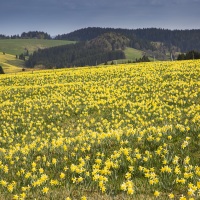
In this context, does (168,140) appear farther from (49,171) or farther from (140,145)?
(49,171)

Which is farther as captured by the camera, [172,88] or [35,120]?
[172,88]

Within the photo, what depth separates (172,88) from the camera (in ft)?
72.3

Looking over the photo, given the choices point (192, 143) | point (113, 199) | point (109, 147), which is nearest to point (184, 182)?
point (113, 199)

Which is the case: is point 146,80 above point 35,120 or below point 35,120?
above

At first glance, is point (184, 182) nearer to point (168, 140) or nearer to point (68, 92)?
point (168, 140)

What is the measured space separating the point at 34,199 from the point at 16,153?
13.5 ft

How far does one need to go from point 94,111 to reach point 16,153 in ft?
29.2

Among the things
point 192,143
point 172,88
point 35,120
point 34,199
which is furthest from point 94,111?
point 34,199

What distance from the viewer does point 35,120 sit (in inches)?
724

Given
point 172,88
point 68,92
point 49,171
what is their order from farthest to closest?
point 68,92, point 172,88, point 49,171

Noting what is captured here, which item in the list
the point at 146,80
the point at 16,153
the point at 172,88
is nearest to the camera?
the point at 16,153

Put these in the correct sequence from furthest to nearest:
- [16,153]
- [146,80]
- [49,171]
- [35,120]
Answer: [146,80], [35,120], [16,153], [49,171]

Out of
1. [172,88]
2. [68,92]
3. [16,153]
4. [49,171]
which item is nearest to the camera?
[49,171]

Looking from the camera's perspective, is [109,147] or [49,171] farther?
[109,147]
